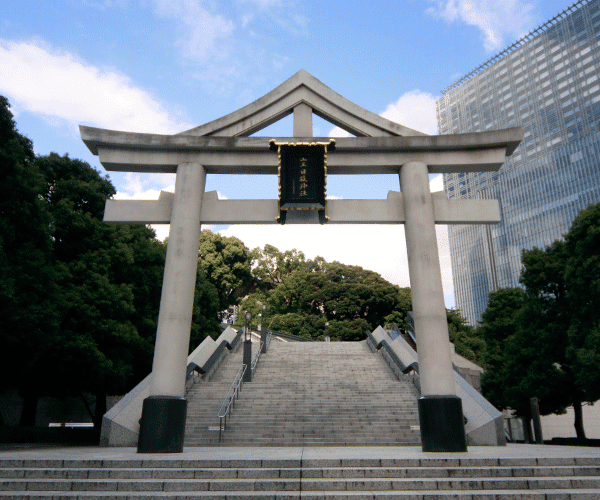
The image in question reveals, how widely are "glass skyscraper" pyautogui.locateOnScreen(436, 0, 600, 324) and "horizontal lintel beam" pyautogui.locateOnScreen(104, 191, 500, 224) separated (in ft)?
214

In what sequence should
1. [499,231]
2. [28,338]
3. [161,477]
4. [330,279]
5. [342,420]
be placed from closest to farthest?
[161,477]
[28,338]
[342,420]
[330,279]
[499,231]

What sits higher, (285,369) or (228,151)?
(228,151)

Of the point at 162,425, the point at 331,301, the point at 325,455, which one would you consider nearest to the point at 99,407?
the point at 162,425

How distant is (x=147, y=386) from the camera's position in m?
12.3

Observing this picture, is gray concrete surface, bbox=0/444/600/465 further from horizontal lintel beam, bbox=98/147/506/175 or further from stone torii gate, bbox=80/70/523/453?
horizontal lintel beam, bbox=98/147/506/175

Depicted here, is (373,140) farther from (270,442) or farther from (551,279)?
(551,279)

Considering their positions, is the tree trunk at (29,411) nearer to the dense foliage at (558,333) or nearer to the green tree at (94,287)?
the green tree at (94,287)

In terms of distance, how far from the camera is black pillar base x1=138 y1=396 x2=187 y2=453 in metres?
8.06

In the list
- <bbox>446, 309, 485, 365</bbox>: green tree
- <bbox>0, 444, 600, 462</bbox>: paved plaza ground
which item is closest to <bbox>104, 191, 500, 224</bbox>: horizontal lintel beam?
<bbox>0, 444, 600, 462</bbox>: paved plaza ground

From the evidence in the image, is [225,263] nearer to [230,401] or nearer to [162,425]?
[230,401]

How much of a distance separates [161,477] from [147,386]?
716 cm

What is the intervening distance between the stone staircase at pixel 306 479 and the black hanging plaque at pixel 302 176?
519 cm

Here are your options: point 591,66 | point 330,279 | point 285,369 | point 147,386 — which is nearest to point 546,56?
point 591,66

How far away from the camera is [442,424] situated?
26.5ft
